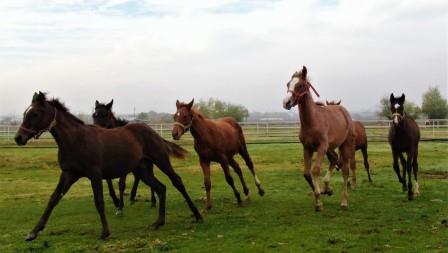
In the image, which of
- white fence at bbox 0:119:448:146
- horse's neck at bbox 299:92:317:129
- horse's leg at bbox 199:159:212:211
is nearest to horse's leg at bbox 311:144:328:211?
horse's neck at bbox 299:92:317:129

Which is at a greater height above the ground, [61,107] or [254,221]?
[61,107]

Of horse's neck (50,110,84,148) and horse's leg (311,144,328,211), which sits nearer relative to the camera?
horse's neck (50,110,84,148)

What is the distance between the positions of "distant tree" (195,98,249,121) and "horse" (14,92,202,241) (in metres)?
63.0

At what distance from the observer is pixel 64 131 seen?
814 cm

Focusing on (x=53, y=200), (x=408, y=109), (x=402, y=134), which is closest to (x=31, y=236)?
(x=53, y=200)

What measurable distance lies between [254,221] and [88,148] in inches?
125

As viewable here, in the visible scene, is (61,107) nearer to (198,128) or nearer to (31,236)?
(31,236)

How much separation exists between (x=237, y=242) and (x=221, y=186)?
23.4ft

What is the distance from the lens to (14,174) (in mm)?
19000

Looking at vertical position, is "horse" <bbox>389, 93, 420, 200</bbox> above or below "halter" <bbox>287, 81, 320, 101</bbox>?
below

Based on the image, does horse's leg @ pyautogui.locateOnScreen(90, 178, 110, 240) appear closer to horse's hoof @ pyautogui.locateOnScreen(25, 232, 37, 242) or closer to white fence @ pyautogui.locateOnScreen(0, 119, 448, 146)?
horse's hoof @ pyautogui.locateOnScreen(25, 232, 37, 242)

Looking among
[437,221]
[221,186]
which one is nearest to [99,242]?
[437,221]

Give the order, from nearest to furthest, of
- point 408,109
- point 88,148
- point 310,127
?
point 88,148 < point 310,127 < point 408,109

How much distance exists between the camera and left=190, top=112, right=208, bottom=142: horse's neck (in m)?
10.4
